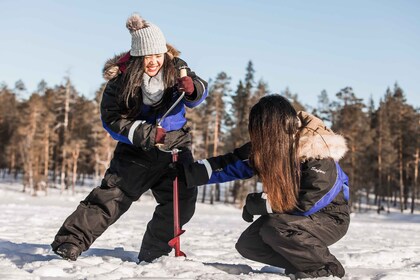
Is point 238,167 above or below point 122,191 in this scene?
above

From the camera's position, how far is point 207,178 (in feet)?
12.3

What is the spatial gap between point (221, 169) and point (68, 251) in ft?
4.69

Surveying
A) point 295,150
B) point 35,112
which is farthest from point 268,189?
point 35,112

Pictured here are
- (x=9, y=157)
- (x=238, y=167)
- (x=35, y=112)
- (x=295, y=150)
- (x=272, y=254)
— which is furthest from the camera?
(x=9, y=157)

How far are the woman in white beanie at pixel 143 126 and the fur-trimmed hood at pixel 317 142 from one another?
1025 mm

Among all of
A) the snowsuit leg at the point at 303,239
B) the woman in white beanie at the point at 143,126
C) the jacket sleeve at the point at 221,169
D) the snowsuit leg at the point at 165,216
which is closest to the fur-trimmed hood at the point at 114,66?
the woman in white beanie at the point at 143,126

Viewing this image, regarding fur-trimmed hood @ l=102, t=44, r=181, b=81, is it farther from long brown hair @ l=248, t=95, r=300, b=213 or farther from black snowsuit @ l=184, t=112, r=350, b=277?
black snowsuit @ l=184, t=112, r=350, b=277

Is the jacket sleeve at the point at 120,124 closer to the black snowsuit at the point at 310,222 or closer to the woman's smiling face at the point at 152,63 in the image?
the woman's smiling face at the point at 152,63

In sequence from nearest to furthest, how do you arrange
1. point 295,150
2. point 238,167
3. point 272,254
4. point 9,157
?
point 295,150 → point 272,254 → point 238,167 → point 9,157

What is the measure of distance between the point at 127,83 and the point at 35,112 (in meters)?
36.4

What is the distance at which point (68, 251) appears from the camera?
3.33m

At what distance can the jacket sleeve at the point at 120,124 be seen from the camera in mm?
3523

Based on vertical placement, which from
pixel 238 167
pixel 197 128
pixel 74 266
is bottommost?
pixel 74 266

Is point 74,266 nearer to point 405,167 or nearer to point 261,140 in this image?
point 261,140
